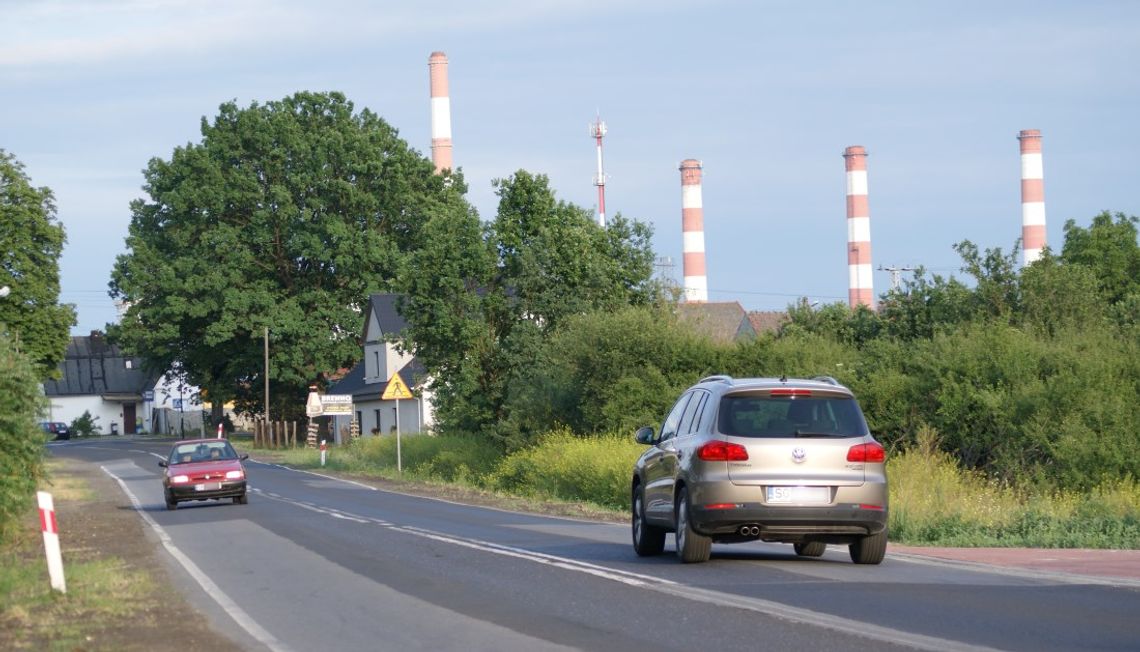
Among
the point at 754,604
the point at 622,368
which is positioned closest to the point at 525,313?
the point at 622,368

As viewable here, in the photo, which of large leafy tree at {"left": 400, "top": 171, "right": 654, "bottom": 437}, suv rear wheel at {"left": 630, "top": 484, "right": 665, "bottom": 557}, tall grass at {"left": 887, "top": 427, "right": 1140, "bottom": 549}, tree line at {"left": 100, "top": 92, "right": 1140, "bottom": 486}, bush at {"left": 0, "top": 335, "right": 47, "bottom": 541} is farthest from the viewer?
large leafy tree at {"left": 400, "top": 171, "right": 654, "bottom": 437}

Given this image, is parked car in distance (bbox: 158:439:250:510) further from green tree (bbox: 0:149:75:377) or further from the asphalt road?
green tree (bbox: 0:149:75:377)

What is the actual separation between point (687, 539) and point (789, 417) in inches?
62.7

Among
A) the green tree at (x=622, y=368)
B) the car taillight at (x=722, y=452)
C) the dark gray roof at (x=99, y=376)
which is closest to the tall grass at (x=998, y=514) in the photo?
the car taillight at (x=722, y=452)

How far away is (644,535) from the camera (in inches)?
656

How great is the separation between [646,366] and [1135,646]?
2694 cm

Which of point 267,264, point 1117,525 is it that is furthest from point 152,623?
point 267,264

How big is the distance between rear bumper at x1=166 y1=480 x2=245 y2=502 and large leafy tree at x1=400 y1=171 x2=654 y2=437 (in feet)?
42.1

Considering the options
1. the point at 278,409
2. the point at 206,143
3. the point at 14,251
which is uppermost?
the point at 206,143

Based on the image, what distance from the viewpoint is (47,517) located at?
15.1 meters

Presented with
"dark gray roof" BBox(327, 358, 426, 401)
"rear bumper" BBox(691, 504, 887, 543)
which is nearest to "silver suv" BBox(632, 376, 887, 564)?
"rear bumper" BBox(691, 504, 887, 543)

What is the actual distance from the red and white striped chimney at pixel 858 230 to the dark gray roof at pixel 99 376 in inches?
2900

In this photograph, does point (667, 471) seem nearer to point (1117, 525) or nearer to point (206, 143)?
point (1117, 525)

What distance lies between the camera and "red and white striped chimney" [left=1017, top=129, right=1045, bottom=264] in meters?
74.2
